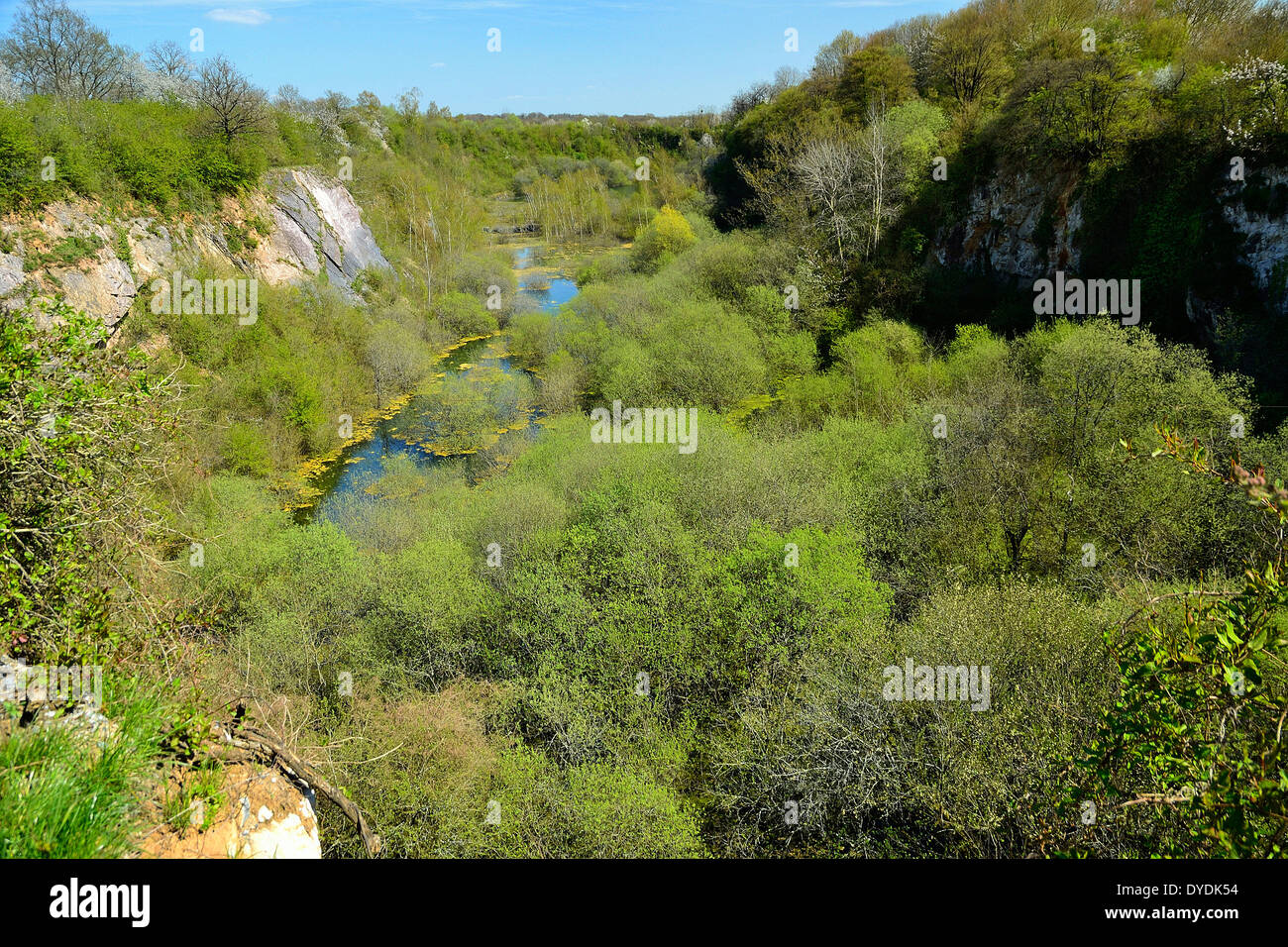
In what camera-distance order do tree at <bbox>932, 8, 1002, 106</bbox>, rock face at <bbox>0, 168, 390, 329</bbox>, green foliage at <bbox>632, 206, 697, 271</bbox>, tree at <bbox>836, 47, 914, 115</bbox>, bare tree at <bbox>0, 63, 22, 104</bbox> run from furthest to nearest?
green foliage at <bbox>632, 206, 697, 271</bbox> < tree at <bbox>836, 47, 914, 115</bbox> < tree at <bbox>932, 8, 1002, 106</bbox> < bare tree at <bbox>0, 63, 22, 104</bbox> < rock face at <bbox>0, 168, 390, 329</bbox>

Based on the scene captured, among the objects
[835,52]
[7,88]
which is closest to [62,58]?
[7,88]

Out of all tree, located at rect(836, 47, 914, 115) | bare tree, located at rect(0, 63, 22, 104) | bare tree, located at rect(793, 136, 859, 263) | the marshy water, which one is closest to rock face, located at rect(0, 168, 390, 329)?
bare tree, located at rect(0, 63, 22, 104)

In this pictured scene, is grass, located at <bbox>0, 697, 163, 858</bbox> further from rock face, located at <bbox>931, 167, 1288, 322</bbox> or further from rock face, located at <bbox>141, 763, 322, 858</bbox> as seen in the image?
Answer: rock face, located at <bbox>931, 167, 1288, 322</bbox>

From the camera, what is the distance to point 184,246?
36438mm

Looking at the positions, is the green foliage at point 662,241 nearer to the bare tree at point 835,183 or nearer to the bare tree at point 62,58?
the bare tree at point 835,183

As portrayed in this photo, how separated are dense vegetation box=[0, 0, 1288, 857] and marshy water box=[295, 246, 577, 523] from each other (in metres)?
1.46

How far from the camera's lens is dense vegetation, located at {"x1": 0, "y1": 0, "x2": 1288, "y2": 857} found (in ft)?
16.7

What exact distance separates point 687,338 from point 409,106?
65244 mm

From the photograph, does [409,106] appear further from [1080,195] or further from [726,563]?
[726,563]

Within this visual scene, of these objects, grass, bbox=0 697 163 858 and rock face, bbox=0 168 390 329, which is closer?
grass, bbox=0 697 163 858

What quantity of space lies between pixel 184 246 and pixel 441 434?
57.7ft

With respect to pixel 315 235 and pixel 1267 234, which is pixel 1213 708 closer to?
pixel 1267 234

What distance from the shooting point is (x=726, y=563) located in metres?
15.0

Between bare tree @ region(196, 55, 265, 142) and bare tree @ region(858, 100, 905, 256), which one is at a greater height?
bare tree @ region(196, 55, 265, 142)
